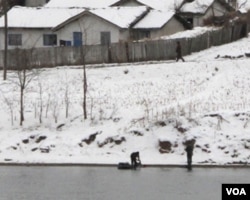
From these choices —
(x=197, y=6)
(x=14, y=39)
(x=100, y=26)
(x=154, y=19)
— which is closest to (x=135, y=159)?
(x=100, y=26)

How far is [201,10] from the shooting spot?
80.6m

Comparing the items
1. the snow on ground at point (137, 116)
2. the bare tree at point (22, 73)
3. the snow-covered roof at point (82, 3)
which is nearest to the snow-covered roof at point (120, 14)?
the snow-covered roof at point (82, 3)

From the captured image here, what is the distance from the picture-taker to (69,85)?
2104 inches

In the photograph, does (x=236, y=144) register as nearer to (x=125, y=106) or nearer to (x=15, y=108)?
(x=125, y=106)

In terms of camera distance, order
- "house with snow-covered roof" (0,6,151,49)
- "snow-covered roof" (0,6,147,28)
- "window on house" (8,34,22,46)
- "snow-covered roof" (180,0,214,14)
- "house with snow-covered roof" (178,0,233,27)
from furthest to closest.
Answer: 1. "snow-covered roof" (180,0,214,14)
2. "house with snow-covered roof" (178,0,233,27)
3. "window on house" (8,34,22,46)
4. "snow-covered roof" (0,6,147,28)
5. "house with snow-covered roof" (0,6,151,49)

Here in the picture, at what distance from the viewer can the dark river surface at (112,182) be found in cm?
3338

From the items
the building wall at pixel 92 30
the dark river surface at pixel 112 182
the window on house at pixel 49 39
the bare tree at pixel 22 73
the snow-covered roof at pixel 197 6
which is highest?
the snow-covered roof at pixel 197 6

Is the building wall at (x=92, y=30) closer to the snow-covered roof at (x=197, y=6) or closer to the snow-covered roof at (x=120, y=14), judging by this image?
the snow-covered roof at (x=120, y=14)

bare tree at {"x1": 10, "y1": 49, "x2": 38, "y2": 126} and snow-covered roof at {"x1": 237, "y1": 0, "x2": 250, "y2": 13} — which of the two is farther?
snow-covered roof at {"x1": 237, "y1": 0, "x2": 250, "y2": 13}

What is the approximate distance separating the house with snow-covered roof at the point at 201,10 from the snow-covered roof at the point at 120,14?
7.68 m

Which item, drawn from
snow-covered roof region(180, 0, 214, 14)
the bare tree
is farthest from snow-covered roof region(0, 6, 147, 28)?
the bare tree

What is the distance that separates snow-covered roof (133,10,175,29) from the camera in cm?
7056

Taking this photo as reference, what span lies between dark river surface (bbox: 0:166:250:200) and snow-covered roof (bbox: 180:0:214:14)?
132ft

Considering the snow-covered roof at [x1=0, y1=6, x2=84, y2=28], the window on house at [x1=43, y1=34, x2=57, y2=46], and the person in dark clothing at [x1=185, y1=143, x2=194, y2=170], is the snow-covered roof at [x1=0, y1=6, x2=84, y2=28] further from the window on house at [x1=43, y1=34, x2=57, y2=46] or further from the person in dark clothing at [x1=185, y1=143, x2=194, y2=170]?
the person in dark clothing at [x1=185, y1=143, x2=194, y2=170]
